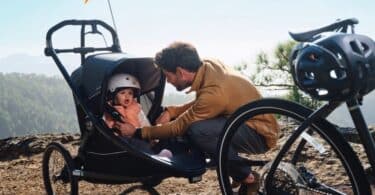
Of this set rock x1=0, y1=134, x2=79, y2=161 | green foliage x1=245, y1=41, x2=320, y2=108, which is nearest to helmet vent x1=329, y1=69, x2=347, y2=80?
rock x1=0, y1=134, x2=79, y2=161

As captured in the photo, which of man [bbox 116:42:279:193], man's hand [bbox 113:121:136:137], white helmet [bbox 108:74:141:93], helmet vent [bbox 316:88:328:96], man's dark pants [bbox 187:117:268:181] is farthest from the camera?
white helmet [bbox 108:74:141:93]

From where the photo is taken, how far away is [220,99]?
133 inches

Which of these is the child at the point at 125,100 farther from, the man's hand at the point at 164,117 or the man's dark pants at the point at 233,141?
the man's dark pants at the point at 233,141

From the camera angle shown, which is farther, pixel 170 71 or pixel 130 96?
pixel 130 96

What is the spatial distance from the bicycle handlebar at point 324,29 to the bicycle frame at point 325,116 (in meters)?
0.36

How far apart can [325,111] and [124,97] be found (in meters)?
2.18

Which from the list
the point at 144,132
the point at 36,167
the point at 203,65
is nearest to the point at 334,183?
the point at 203,65

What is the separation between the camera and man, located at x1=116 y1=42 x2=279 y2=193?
3279 mm

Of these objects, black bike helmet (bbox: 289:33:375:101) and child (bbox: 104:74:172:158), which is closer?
black bike helmet (bbox: 289:33:375:101)

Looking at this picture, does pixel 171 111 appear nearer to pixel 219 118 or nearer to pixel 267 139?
pixel 219 118

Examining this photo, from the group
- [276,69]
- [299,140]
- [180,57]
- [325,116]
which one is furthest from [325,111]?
[276,69]

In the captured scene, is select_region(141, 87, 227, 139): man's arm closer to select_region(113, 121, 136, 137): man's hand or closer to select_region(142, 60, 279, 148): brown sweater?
select_region(142, 60, 279, 148): brown sweater

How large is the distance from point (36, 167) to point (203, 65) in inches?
157

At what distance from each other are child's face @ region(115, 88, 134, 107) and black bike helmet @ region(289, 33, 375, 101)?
6.84 feet
